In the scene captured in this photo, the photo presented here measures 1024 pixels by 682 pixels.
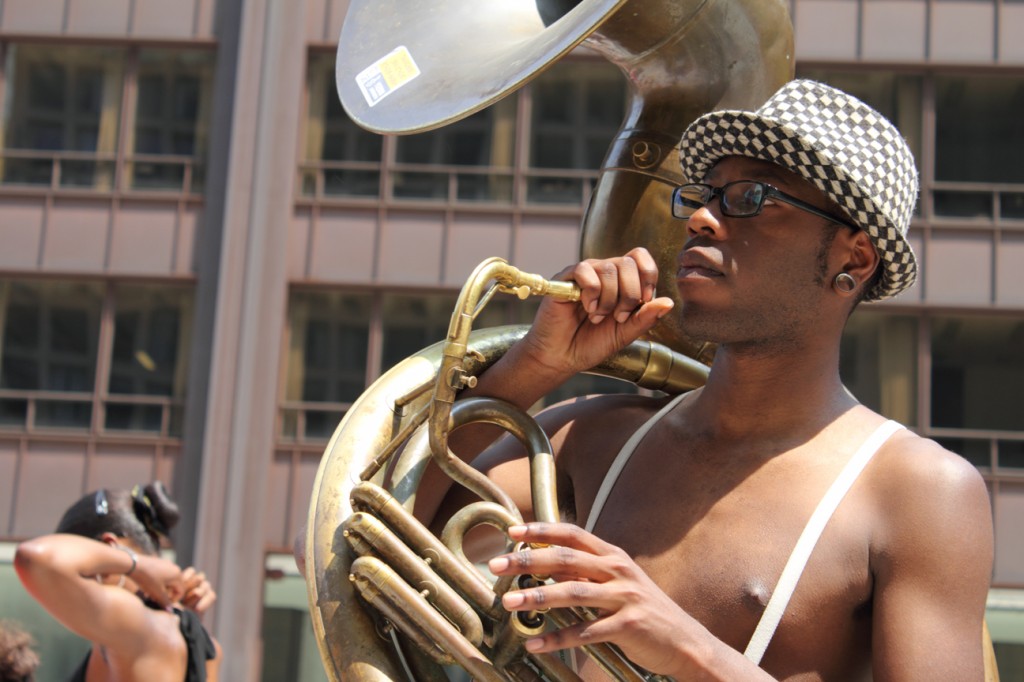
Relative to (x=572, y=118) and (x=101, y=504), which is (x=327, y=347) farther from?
(x=101, y=504)

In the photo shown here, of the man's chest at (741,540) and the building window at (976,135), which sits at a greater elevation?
the building window at (976,135)

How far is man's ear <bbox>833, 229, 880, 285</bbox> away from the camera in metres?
2.06

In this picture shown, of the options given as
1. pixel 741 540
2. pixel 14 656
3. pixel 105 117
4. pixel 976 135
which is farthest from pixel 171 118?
pixel 741 540

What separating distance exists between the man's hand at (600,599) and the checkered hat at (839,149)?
0.66 m

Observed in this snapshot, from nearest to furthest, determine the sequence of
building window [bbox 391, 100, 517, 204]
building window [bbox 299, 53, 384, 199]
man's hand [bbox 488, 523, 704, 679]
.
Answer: man's hand [bbox 488, 523, 704, 679], building window [bbox 391, 100, 517, 204], building window [bbox 299, 53, 384, 199]

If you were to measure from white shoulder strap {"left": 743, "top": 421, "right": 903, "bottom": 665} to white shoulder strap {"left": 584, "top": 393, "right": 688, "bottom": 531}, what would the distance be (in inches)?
14.9

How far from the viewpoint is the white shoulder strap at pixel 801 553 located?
1.90m

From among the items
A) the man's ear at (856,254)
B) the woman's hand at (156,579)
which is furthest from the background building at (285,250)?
the man's ear at (856,254)

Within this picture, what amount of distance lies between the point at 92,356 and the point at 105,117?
2680 millimetres

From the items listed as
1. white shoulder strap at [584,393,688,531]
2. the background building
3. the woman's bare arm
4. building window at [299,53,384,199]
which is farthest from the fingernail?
building window at [299,53,384,199]

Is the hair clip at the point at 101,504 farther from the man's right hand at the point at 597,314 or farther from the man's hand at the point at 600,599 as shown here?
the man's hand at the point at 600,599

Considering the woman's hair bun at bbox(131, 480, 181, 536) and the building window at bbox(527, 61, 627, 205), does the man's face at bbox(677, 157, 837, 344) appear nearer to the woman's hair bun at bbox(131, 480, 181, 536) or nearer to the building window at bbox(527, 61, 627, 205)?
the woman's hair bun at bbox(131, 480, 181, 536)

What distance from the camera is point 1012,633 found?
12.8 metres

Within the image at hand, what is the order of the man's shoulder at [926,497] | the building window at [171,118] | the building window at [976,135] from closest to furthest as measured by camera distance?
the man's shoulder at [926,497]
the building window at [976,135]
the building window at [171,118]
